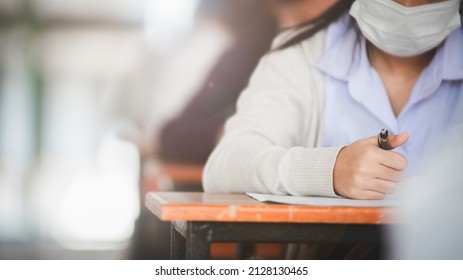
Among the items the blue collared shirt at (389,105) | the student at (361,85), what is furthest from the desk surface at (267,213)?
the blue collared shirt at (389,105)

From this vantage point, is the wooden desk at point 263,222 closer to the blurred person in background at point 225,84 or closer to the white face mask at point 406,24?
the white face mask at point 406,24

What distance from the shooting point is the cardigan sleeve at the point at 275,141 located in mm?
1319

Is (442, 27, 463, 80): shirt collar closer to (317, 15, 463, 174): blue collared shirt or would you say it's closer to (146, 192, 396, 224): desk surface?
(317, 15, 463, 174): blue collared shirt

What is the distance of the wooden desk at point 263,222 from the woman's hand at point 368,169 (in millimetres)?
156

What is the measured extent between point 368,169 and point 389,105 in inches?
20.2

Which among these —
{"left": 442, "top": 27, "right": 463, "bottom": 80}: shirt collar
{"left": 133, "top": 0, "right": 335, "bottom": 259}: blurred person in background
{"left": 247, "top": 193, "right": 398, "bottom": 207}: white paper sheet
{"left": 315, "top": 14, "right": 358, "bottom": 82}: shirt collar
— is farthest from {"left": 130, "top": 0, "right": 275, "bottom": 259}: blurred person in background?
{"left": 247, "top": 193, "right": 398, "bottom": 207}: white paper sheet

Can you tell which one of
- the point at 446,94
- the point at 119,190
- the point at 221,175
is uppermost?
the point at 446,94

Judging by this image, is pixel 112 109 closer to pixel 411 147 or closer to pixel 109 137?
pixel 109 137

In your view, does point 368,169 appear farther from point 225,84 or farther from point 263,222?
point 225,84

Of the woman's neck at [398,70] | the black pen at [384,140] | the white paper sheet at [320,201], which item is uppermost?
the woman's neck at [398,70]

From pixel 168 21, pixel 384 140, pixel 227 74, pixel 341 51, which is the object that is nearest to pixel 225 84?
pixel 227 74

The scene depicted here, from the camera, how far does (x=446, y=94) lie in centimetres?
176

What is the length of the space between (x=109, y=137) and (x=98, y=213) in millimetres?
213
